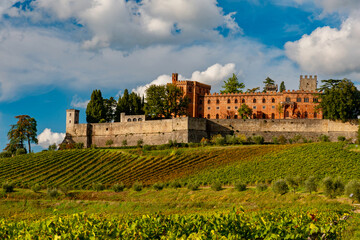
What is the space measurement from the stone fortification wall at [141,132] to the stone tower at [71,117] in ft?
3.44

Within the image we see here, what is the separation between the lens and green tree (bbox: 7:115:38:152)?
77125 mm

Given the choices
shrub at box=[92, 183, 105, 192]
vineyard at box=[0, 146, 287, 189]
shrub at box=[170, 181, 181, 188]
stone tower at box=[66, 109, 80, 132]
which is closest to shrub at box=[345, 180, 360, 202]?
shrub at box=[170, 181, 181, 188]

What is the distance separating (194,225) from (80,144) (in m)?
63.3

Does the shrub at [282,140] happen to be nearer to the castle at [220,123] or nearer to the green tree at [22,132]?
the castle at [220,123]

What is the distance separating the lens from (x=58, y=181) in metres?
52.4

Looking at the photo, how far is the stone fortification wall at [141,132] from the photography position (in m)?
70.8

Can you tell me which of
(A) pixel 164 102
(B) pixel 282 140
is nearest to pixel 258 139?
(B) pixel 282 140

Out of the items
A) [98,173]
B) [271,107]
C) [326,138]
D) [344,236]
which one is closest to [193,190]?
[98,173]

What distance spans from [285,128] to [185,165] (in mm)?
25444

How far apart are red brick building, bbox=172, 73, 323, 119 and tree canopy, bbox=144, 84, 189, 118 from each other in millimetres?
8061

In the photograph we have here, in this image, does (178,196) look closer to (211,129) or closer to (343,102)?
(211,129)

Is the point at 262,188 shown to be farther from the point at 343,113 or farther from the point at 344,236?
the point at 343,113

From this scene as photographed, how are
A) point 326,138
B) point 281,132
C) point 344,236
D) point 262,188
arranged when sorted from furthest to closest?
1. point 281,132
2. point 326,138
3. point 262,188
4. point 344,236

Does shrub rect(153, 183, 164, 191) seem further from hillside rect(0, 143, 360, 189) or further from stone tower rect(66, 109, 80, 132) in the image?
stone tower rect(66, 109, 80, 132)
